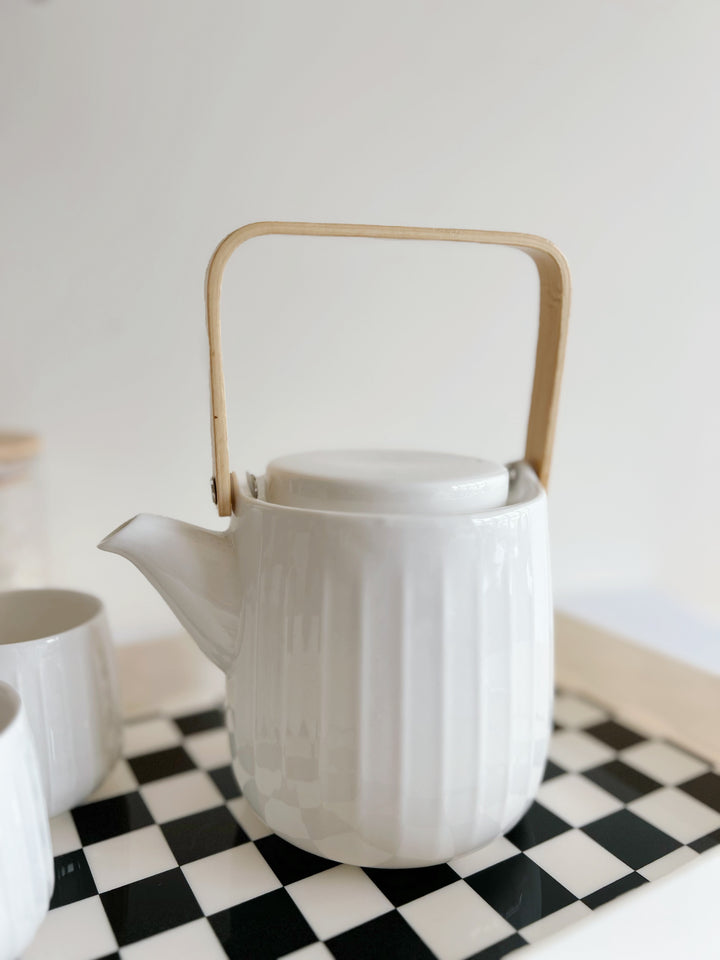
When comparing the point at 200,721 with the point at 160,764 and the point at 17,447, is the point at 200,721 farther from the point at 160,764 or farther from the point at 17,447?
the point at 17,447

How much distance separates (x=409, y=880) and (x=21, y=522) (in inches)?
16.7

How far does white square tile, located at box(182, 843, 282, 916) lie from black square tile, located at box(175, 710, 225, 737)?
0.60ft

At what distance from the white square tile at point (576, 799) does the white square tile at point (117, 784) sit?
1.08 ft

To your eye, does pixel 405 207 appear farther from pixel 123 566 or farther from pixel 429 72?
pixel 123 566

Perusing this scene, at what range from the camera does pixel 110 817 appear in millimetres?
553

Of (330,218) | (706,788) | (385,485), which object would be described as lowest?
(706,788)

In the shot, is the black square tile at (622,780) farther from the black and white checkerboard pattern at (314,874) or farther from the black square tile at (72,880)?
the black square tile at (72,880)

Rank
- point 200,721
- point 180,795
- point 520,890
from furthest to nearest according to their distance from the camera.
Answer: point 200,721
point 180,795
point 520,890

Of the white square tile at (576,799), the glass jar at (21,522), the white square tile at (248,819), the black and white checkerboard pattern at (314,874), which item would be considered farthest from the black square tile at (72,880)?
the white square tile at (576,799)

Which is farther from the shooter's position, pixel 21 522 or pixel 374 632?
pixel 21 522

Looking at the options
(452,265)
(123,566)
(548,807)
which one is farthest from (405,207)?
(548,807)

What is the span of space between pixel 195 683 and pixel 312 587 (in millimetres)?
373

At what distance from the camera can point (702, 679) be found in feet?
2.19

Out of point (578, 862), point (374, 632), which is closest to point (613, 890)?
point (578, 862)
